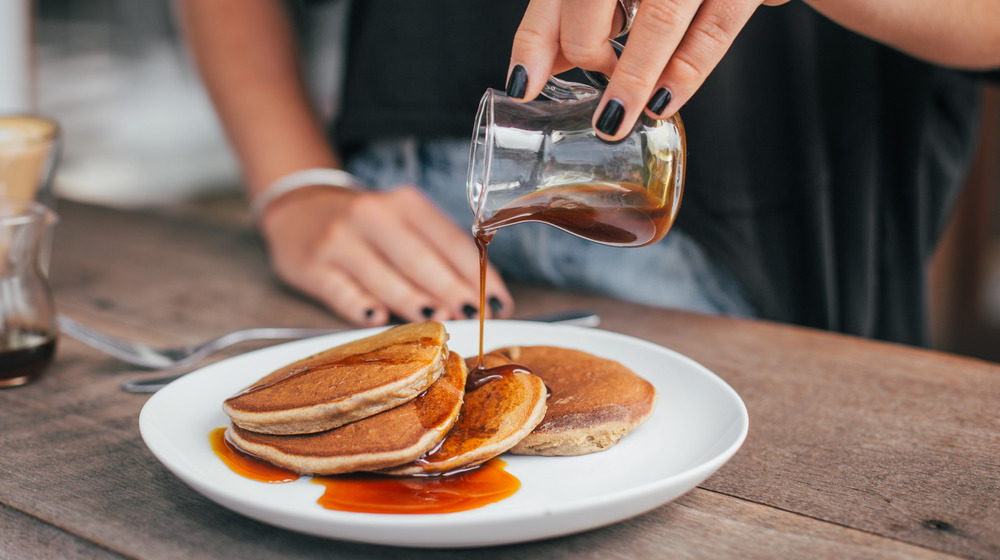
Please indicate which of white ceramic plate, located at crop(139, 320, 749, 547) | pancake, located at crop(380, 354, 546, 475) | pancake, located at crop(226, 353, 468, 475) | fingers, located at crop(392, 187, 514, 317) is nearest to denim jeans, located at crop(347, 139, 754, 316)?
fingers, located at crop(392, 187, 514, 317)

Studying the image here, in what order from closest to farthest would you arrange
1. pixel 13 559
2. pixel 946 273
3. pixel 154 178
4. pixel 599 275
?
pixel 13 559 < pixel 599 275 < pixel 946 273 < pixel 154 178

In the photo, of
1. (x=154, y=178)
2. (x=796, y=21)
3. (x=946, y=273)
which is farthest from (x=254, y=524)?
(x=154, y=178)

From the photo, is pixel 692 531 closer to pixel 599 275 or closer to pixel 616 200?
pixel 616 200

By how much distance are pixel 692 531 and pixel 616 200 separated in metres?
0.35

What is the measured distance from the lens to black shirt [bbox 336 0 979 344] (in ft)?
5.44

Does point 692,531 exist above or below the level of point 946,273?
above

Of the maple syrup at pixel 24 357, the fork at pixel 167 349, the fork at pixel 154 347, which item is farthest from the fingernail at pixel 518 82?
the maple syrup at pixel 24 357

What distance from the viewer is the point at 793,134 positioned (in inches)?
66.6

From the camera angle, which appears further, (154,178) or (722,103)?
(154,178)

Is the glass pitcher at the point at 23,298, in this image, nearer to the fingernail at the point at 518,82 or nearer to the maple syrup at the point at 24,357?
the maple syrup at the point at 24,357

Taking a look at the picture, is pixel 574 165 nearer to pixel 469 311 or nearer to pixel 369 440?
pixel 369 440

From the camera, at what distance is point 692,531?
762 millimetres

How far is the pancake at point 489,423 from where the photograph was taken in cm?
80

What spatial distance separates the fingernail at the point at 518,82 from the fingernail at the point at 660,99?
135 millimetres
